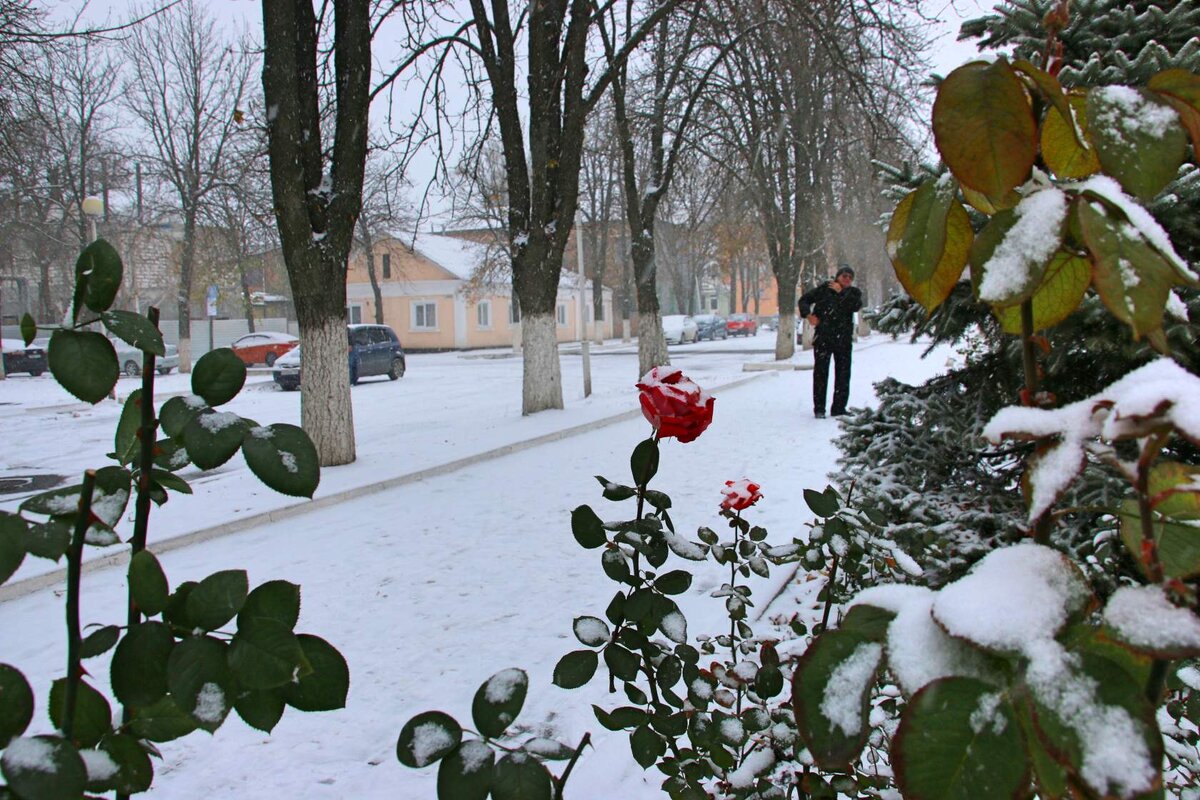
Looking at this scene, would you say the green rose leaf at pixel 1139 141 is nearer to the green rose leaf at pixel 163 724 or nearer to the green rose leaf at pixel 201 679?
the green rose leaf at pixel 201 679

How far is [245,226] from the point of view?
103 ft

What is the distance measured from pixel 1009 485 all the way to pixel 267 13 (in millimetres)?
6871

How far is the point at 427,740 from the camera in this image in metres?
0.83

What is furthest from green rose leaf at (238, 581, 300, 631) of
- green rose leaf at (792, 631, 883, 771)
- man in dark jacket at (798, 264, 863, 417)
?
man in dark jacket at (798, 264, 863, 417)

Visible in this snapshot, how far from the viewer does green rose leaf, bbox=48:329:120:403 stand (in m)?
0.71

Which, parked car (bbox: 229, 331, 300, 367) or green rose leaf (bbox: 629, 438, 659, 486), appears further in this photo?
parked car (bbox: 229, 331, 300, 367)

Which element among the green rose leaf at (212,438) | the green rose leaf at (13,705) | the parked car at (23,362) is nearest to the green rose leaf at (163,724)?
the green rose leaf at (13,705)

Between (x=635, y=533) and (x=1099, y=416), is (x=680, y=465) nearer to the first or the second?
(x=635, y=533)

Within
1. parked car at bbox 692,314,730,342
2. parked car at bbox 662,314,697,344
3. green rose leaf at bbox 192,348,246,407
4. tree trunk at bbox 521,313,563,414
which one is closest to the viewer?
green rose leaf at bbox 192,348,246,407

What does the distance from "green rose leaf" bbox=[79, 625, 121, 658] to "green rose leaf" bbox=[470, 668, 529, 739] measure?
35 centimetres

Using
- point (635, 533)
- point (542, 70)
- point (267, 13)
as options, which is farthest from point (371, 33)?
point (635, 533)

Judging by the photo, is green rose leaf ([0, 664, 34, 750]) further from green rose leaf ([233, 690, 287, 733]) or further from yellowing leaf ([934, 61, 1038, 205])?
yellowing leaf ([934, 61, 1038, 205])

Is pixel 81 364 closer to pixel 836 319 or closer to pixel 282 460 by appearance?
pixel 282 460

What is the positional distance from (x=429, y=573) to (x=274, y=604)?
4.05 metres
